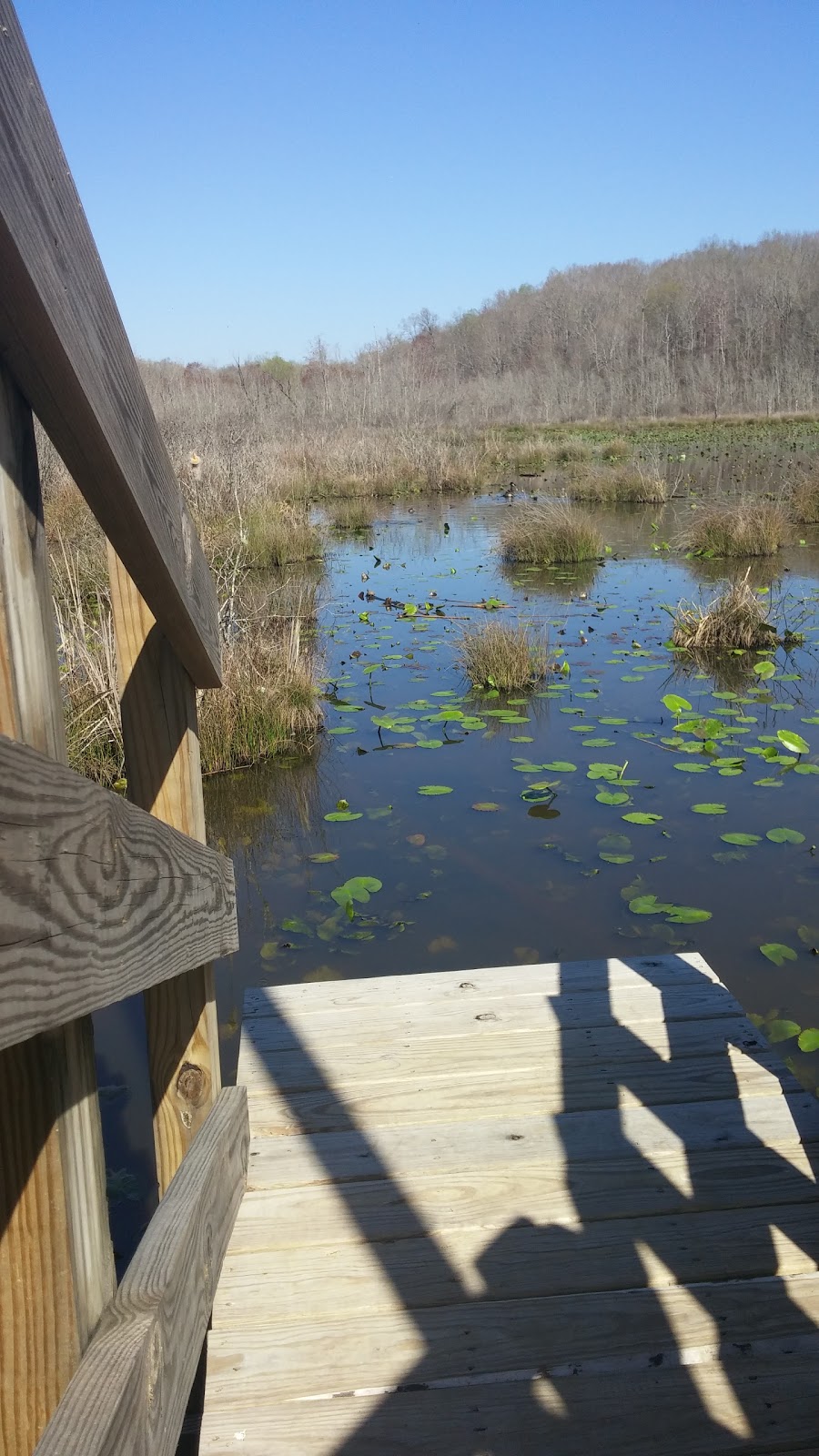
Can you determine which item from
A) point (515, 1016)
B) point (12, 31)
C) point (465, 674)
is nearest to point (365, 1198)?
point (515, 1016)

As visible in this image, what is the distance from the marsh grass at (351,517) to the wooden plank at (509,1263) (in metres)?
13.2

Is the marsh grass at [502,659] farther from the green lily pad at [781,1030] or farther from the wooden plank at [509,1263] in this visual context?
the wooden plank at [509,1263]

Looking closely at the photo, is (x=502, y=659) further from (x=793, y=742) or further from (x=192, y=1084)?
(x=192, y=1084)

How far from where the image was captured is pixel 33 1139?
0.69 m

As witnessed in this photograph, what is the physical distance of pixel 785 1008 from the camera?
319 centimetres

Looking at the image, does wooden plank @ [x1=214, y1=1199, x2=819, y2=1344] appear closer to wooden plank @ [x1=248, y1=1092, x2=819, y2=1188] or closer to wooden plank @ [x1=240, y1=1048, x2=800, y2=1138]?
wooden plank @ [x1=248, y1=1092, x2=819, y2=1188]

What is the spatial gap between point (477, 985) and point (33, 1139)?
1841 millimetres

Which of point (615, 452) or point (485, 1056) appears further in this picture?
point (615, 452)

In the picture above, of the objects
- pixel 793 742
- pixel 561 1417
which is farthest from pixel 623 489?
pixel 561 1417

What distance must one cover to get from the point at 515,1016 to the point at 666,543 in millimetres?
10097

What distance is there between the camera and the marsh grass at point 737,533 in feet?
34.3

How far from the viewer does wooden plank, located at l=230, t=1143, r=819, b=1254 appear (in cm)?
159

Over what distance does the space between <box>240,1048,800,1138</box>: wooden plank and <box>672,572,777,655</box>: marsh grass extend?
556 cm

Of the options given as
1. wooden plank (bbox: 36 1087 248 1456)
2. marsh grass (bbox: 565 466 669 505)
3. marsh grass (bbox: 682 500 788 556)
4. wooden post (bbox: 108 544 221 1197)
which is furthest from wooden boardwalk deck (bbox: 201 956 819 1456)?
marsh grass (bbox: 565 466 669 505)
